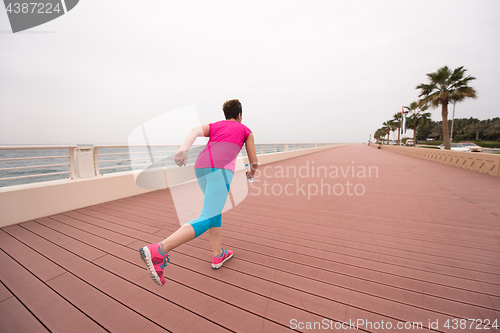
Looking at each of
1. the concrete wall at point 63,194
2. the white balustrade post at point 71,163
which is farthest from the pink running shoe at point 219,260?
the white balustrade post at point 71,163

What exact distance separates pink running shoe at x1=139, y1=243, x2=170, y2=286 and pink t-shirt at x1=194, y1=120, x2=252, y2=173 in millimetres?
665

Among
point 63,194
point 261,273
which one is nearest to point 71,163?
point 63,194

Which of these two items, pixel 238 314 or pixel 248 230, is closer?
pixel 238 314

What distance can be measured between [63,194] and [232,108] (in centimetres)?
361

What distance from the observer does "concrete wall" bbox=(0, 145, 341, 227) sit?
3010mm

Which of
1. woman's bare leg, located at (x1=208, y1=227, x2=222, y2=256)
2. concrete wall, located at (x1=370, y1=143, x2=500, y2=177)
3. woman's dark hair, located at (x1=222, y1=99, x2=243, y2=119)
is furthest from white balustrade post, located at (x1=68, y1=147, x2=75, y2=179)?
concrete wall, located at (x1=370, y1=143, x2=500, y2=177)

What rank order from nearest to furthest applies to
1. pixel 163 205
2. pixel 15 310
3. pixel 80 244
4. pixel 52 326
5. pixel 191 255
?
pixel 52 326, pixel 15 310, pixel 191 255, pixel 80 244, pixel 163 205

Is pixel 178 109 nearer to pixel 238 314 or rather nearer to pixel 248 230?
pixel 248 230

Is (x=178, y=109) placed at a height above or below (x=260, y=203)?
above

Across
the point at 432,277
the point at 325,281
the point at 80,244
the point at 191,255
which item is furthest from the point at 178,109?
the point at 432,277

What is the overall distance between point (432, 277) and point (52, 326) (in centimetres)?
292

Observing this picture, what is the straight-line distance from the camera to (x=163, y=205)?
3.98m

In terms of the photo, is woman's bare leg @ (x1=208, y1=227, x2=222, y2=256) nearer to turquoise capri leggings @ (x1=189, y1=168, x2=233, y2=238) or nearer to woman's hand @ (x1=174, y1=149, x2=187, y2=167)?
turquoise capri leggings @ (x1=189, y1=168, x2=233, y2=238)

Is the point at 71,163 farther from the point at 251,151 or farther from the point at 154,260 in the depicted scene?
the point at 251,151
